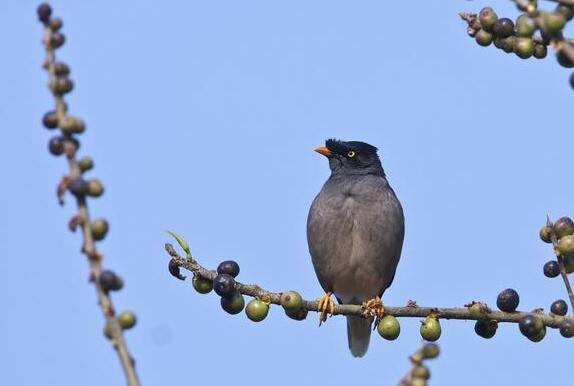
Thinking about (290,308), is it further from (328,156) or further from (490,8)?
(328,156)

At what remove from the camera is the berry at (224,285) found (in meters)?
4.89

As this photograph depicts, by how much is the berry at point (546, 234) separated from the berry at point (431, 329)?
36.4 inches

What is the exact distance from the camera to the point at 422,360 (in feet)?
7.94

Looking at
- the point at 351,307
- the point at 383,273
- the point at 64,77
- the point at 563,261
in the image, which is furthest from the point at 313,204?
the point at 64,77

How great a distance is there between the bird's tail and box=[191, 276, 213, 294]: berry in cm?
472

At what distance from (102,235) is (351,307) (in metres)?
3.63

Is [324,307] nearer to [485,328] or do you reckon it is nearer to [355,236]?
[355,236]

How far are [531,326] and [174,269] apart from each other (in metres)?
1.92

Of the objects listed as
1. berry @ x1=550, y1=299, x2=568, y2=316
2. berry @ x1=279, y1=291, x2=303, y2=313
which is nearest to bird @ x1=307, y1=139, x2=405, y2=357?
berry @ x1=279, y1=291, x2=303, y2=313

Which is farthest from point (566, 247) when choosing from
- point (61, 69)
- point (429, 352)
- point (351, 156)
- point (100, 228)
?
point (351, 156)

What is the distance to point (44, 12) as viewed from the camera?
101 inches

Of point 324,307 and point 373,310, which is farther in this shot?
point 324,307

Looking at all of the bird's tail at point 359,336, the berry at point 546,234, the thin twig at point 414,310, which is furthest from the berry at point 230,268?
the bird's tail at point 359,336

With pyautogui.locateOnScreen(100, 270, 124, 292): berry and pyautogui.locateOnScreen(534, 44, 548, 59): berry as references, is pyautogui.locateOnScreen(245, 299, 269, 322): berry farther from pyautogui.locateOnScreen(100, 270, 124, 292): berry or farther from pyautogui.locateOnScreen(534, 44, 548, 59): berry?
pyautogui.locateOnScreen(100, 270, 124, 292): berry
